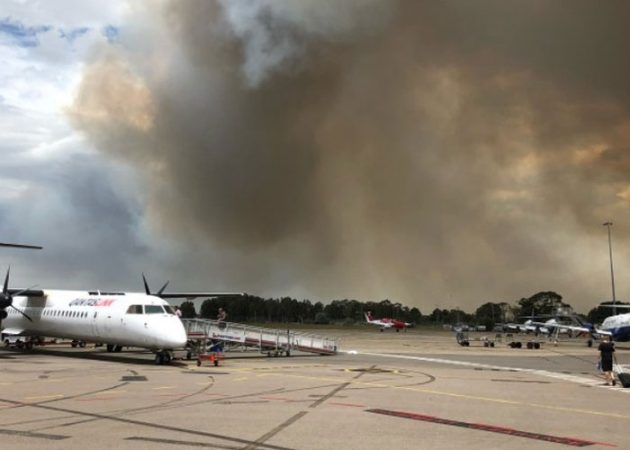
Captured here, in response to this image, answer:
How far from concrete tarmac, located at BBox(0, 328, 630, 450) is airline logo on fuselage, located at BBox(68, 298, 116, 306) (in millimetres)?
6539

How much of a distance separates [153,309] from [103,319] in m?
3.53

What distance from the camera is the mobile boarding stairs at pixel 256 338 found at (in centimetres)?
3178

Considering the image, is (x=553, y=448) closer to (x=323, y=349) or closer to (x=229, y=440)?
(x=229, y=440)

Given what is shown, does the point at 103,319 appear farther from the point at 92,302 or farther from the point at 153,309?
the point at 153,309

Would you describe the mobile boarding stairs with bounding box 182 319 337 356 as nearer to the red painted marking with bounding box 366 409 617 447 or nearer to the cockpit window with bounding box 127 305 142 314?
the cockpit window with bounding box 127 305 142 314

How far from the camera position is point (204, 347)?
29562 millimetres

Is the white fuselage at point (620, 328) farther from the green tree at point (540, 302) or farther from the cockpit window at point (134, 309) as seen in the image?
the green tree at point (540, 302)

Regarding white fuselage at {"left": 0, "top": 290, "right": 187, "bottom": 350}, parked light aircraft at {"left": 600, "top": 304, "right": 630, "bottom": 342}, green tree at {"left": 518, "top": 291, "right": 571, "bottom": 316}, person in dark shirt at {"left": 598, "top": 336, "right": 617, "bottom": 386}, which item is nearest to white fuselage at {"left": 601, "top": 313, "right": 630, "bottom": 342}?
parked light aircraft at {"left": 600, "top": 304, "right": 630, "bottom": 342}

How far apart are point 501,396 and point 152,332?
15394 mm

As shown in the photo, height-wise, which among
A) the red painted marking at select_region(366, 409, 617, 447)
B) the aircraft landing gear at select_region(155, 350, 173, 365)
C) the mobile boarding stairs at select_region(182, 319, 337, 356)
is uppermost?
the mobile boarding stairs at select_region(182, 319, 337, 356)

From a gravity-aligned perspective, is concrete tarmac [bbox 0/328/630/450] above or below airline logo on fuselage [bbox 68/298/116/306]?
below

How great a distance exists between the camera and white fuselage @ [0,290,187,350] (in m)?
25.9

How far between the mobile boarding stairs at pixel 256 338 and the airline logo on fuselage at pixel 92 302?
433 cm

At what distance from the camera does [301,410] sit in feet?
42.4
